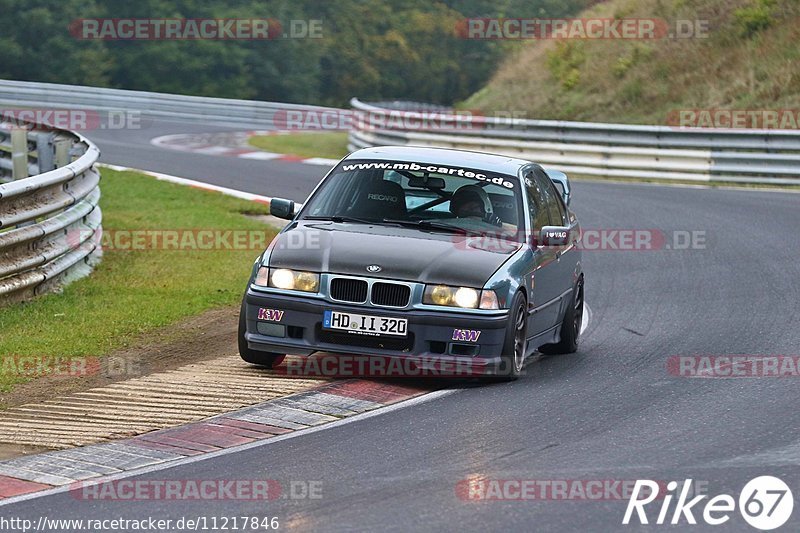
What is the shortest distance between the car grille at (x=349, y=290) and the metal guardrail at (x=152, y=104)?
1137 inches

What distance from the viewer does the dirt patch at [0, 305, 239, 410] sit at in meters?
8.47

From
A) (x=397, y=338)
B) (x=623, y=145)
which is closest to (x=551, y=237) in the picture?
(x=397, y=338)

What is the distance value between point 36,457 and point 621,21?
1157 inches

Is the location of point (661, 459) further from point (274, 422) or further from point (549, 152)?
point (549, 152)

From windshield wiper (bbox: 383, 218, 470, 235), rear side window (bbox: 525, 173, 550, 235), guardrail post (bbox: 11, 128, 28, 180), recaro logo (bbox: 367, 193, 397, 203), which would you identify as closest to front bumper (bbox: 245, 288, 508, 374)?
windshield wiper (bbox: 383, 218, 470, 235)

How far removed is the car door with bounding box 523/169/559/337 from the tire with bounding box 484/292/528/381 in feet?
0.61

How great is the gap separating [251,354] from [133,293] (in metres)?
3.28

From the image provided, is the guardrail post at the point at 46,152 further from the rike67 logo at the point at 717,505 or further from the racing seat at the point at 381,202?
the rike67 logo at the point at 717,505

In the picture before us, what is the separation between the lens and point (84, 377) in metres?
8.90

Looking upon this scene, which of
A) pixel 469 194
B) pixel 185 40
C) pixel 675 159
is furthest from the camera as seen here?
pixel 185 40

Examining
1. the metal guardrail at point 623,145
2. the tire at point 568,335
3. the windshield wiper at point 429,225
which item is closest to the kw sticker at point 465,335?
the windshield wiper at point 429,225

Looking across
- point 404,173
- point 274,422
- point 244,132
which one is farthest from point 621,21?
point 274,422

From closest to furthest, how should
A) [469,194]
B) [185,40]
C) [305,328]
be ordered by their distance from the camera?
Result: [305,328] → [469,194] → [185,40]

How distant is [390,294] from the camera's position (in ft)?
28.1
